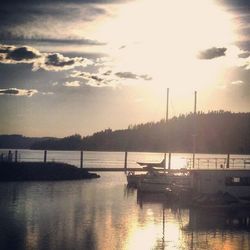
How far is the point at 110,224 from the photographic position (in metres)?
44.2

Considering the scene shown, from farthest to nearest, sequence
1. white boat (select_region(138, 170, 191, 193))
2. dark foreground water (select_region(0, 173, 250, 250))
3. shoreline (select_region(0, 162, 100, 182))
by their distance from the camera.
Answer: shoreline (select_region(0, 162, 100, 182)) → white boat (select_region(138, 170, 191, 193)) → dark foreground water (select_region(0, 173, 250, 250))

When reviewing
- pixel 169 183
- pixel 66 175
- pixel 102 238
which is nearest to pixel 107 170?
pixel 66 175

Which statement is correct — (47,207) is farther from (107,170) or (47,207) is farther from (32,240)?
(107,170)

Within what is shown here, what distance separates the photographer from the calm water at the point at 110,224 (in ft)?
120

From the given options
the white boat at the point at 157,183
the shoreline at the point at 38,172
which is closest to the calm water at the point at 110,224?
the white boat at the point at 157,183

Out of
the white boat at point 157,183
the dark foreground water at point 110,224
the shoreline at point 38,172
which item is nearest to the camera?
the dark foreground water at point 110,224

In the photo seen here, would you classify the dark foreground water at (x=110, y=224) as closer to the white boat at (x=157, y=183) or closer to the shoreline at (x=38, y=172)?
the white boat at (x=157, y=183)

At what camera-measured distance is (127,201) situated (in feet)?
204

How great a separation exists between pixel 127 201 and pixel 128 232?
21.7m

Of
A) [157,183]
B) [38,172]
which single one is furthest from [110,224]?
[38,172]

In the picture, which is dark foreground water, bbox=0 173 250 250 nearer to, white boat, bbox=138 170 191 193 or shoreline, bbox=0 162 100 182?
white boat, bbox=138 170 191 193

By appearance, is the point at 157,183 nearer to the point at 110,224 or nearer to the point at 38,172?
the point at 110,224

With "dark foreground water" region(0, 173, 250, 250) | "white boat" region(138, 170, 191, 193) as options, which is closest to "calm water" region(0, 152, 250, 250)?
"dark foreground water" region(0, 173, 250, 250)

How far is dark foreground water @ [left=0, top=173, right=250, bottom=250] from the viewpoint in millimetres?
36406
